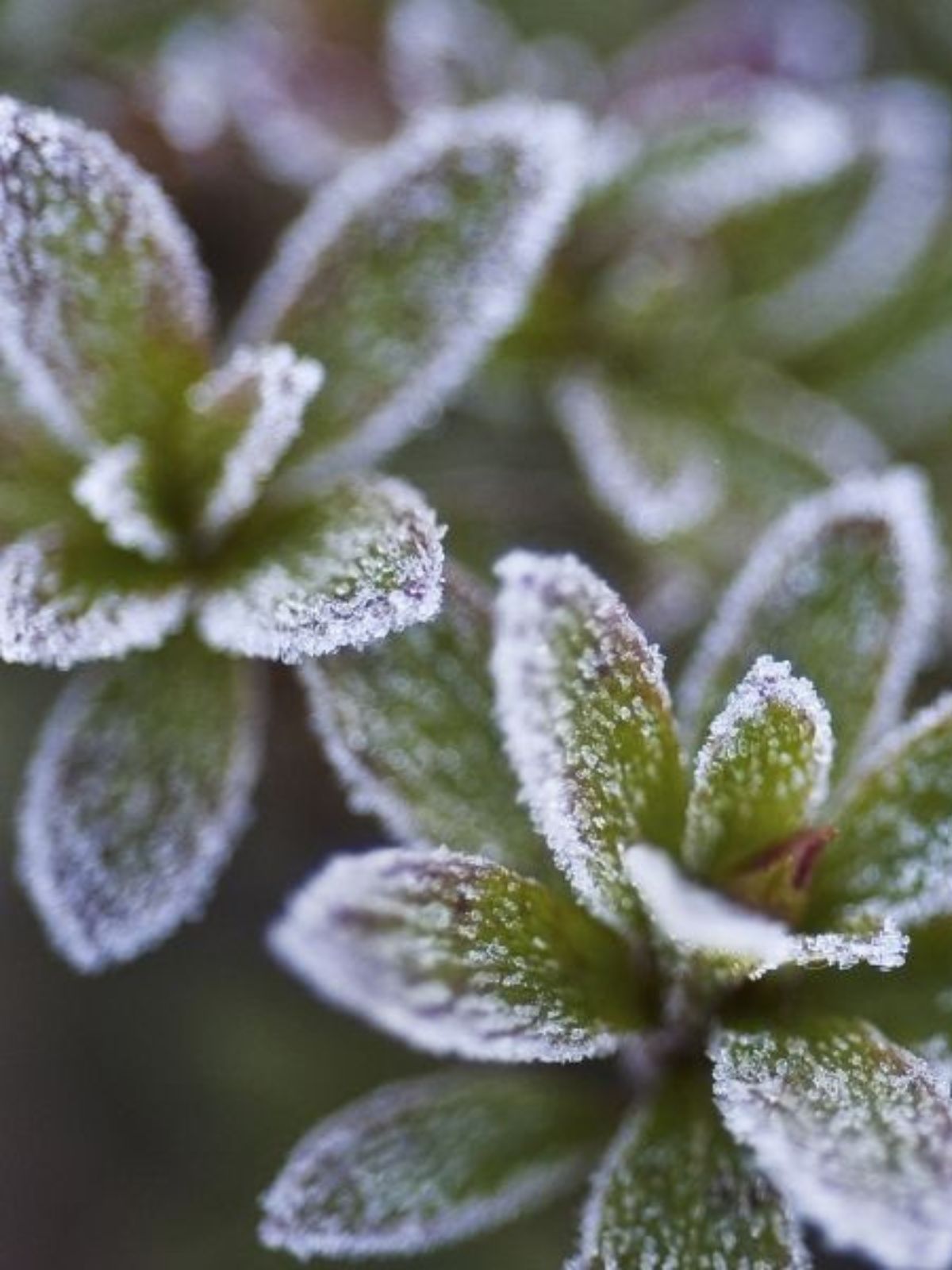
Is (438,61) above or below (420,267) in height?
above

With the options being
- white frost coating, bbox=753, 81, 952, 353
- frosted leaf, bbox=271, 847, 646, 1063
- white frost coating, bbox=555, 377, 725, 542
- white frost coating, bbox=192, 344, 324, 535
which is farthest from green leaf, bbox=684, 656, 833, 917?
white frost coating, bbox=753, 81, 952, 353

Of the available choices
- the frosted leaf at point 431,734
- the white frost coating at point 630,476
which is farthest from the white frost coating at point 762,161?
the frosted leaf at point 431,734

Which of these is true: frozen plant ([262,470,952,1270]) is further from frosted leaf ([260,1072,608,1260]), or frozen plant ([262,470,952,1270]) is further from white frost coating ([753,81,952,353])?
white frost coating ([753,81,952,353])

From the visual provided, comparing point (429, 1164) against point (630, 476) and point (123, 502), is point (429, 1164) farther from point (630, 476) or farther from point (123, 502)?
point (630, 476)

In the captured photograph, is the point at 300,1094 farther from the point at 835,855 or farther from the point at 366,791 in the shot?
the point at 835,855

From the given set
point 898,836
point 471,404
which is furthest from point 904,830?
point 471,404

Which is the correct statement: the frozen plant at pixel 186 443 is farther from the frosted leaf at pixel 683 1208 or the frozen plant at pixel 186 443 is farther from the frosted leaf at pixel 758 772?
the frosted leaf at pixel 683 1208
